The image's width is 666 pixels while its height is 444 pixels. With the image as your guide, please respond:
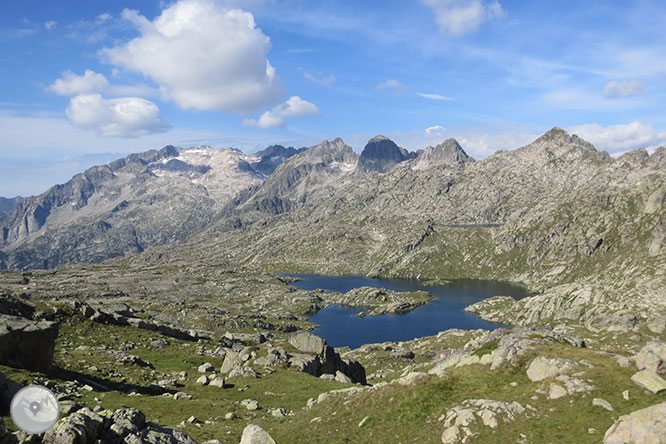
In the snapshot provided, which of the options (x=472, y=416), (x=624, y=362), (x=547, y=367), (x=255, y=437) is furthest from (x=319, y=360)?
(x=255, y=437)

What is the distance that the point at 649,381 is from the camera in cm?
3316

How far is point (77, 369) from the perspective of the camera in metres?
52.5

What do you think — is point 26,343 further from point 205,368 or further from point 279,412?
point 279,412

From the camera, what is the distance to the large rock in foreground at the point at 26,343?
42094 mm

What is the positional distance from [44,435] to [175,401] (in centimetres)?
2816

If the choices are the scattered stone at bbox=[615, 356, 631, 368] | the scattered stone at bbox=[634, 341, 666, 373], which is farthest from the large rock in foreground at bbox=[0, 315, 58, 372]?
the scattered stone at bbox=[634, 341, 666, 373]

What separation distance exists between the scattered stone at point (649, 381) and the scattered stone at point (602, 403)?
14.9 ft

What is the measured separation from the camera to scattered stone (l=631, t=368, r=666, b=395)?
32.3 meters

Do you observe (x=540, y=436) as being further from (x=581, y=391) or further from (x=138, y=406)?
(x=138, y=406)

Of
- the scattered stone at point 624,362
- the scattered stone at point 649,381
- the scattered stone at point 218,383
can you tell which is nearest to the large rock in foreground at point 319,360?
the scattered stone at point 218,383

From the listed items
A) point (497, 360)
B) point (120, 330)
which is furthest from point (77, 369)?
point (497, 360)

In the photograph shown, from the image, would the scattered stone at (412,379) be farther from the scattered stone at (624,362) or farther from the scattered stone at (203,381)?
the scattered stone at (203,381)

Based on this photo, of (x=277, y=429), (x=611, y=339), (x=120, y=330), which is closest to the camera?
(x=277, y=429)

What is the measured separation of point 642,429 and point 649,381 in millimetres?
11486
